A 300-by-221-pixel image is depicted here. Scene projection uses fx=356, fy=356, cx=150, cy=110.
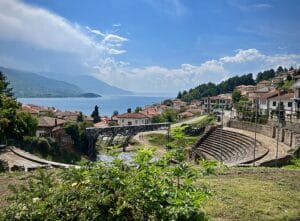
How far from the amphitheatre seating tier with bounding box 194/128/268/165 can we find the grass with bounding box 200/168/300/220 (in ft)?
28.9

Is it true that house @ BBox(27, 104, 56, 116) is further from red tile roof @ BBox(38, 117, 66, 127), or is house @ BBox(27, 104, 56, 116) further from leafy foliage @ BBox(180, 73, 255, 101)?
leafy foliage @ BBox(180, 73, 255, 101)

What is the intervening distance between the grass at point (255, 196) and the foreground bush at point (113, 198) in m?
2.22

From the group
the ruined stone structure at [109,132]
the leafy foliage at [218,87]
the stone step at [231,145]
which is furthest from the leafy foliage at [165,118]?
the leafy foliage at [218,87]

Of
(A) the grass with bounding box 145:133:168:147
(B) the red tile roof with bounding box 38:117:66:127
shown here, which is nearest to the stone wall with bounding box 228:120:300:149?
(A) the grass with bounding box 145:133:168:147

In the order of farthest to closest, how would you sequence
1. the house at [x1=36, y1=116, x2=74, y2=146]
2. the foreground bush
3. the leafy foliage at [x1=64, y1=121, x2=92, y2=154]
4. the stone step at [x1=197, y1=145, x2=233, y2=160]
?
1. the leafy foliage at [x1=64, y1=121, x2=92, y2=154]
2. the house at [x1=36, y1=116, x2=74, y2=146]
3. the stone step at [x1=197, y1=145, x2=233, y2=160]
4. the foreground bush

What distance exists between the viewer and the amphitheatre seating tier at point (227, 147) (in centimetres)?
2448

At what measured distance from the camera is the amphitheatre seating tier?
80.3 feet

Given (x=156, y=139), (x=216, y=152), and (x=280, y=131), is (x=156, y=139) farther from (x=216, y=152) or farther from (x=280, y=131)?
(x=280, y=131)

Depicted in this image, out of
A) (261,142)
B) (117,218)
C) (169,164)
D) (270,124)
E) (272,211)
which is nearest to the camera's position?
(117,218)

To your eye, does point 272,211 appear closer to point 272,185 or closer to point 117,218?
point 272,185

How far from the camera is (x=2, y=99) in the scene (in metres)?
22.7

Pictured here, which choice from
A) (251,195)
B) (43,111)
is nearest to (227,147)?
(251,195)

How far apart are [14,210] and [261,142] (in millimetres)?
23559

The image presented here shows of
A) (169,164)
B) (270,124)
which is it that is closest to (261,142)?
(270,124)
